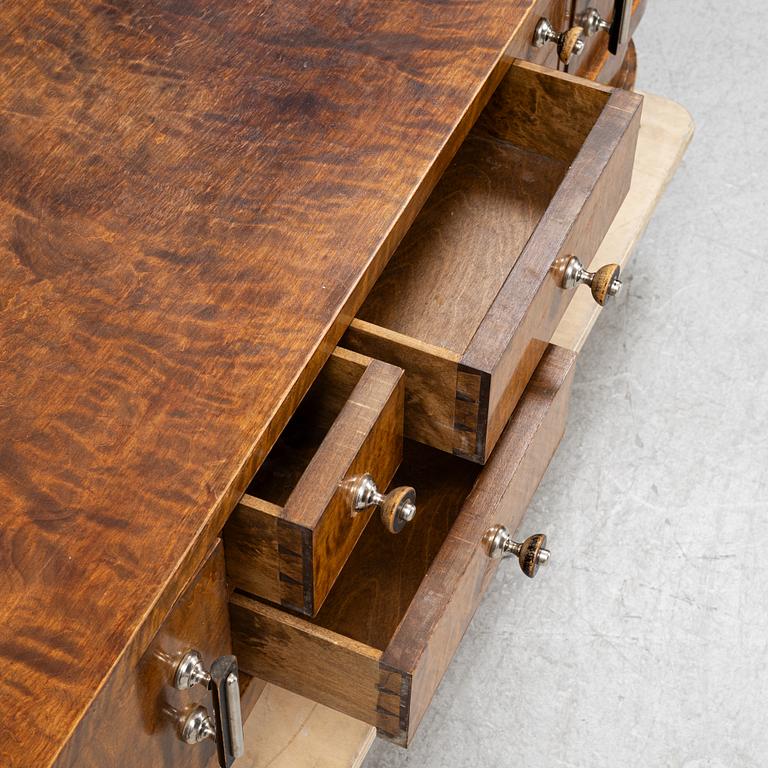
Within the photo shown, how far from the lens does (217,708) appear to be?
2.81ft

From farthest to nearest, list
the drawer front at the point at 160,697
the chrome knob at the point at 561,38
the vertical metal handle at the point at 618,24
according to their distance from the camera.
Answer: the vertical metal handle at the point at 618,24, the chrome knob at the point at 561,38, the drawer front at the point at 160,697

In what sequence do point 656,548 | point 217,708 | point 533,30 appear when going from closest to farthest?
point 217,708 → point 533,30 → point 656,548

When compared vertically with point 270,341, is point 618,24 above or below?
above

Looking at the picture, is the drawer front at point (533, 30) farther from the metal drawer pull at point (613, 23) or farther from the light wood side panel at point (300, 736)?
the light wood side panel at point (300, 736)

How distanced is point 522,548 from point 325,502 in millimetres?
251

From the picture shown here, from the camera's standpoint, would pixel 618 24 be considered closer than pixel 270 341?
No

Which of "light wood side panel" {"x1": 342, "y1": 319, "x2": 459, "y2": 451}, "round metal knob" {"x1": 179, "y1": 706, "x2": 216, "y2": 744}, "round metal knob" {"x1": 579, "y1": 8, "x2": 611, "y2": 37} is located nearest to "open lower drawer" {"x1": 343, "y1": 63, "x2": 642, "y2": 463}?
"light wood side panel" {"x1": 342, "y1": 319, "x2": 459, "y2": 451}

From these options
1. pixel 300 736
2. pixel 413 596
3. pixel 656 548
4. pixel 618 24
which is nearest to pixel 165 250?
pixel 413 596

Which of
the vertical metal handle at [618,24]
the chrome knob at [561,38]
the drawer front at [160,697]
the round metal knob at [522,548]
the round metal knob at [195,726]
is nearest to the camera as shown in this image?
the drawer front at [160,697]

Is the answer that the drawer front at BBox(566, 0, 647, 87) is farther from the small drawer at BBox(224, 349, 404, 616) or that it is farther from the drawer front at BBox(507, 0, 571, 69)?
the small drawer at BBox(224, 349, 404, 616)

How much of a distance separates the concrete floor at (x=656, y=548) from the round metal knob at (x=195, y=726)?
391 millimetres

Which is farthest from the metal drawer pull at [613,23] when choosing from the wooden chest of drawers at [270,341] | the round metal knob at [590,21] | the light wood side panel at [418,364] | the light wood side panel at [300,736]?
the light wood side panel at [300,736]

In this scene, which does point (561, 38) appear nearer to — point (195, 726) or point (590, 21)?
point (590, 21)

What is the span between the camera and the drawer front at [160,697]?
2.55 ft
